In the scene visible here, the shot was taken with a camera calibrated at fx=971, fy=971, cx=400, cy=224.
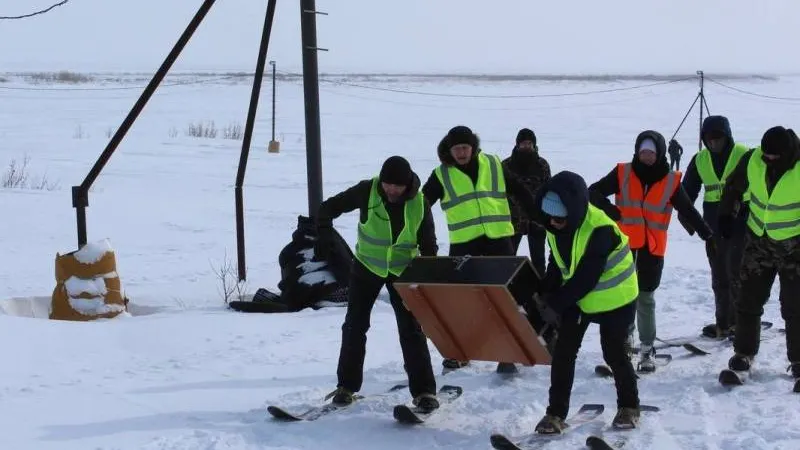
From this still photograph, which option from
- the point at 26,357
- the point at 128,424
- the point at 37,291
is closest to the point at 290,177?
the point at 37,291

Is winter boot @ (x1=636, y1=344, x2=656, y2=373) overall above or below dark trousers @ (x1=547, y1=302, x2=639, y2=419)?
below

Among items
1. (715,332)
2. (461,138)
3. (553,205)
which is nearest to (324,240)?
(461,138)

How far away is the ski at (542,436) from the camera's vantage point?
4.69 meters

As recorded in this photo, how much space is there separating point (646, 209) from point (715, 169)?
46.3 inches

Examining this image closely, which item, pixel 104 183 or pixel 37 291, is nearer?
pixel 37 291

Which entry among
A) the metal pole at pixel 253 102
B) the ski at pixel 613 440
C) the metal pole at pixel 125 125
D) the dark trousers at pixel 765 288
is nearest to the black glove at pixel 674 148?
the metal pole at pixel 253 102

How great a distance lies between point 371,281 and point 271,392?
982mm

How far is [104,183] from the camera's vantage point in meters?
17.0

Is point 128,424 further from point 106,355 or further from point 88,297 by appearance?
point 88,297

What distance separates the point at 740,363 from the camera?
19.9 ft

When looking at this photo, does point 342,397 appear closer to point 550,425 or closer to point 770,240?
point 550,425

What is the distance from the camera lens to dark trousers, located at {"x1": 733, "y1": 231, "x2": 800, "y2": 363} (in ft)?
19.4

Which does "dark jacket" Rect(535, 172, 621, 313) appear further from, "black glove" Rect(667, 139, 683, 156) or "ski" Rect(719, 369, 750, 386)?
"black glove" Rect(667, 139, 683, 156)

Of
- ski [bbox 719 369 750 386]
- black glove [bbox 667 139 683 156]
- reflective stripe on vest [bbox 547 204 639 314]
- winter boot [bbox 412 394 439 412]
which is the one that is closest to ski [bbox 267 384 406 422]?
winter boot [bbox 412 394 439 412]
